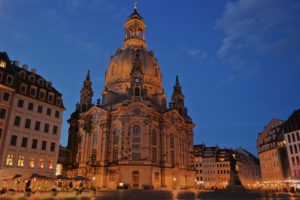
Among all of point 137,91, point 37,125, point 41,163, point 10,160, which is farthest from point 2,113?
point 137,91

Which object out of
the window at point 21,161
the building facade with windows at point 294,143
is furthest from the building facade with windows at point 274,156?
A: the window at point 21,161

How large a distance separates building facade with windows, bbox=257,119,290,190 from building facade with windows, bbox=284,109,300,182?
6913 millimetres

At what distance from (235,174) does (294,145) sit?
111ft

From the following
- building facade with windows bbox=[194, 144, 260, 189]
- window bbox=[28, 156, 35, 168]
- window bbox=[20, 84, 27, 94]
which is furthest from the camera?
building facade with windows bbox=[194, 144, 260, 189]

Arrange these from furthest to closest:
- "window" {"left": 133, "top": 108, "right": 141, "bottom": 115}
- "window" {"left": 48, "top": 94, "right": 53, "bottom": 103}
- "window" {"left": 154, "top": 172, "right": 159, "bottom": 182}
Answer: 1. "window" {"left": 133, "top": 108, "right": 141, "bottom": 115}
2. "window" {"left": 154, "top": 172, "right": 159, "bottom": 182}
3. "window" {"left": 48, "top": 94, "right": 53, "bottom": 103}

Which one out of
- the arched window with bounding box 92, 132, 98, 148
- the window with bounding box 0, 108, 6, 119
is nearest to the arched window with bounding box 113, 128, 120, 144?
the arched window with bounding box 92, 132, 98, 148

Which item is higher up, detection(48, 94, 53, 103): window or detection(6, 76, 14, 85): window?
detection(6, 76, 14, 85): window

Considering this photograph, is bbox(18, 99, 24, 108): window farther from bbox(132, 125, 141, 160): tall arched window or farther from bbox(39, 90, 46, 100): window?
bbox(132, 125, 141, 160): tall arched window

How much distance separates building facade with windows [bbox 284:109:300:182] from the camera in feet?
231

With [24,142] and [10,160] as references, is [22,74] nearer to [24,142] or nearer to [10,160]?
[24,142]

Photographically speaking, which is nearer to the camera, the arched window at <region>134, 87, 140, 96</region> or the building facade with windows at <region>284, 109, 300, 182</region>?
the building facade with windows at <region>284, 109, 300, 182</region>

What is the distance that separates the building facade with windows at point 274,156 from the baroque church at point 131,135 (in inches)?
1077

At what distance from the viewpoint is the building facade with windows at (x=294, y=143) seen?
231 ft

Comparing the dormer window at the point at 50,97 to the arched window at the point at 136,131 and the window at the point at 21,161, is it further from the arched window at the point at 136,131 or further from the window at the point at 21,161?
the arched window at the point at 136,131
